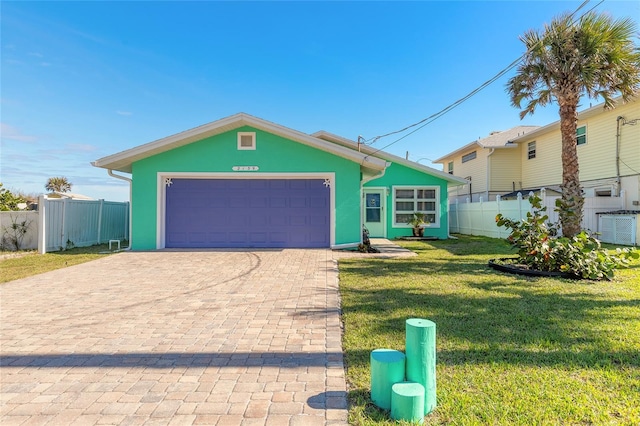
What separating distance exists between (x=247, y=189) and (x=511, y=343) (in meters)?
9.63

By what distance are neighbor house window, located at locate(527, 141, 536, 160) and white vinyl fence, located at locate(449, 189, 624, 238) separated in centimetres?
330

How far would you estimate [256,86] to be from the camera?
51.8 feet

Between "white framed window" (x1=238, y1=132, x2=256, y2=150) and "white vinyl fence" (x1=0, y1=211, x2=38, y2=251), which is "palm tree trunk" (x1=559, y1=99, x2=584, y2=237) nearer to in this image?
"white framed window" (x1=238, y1=132, x2=256, y2=150)

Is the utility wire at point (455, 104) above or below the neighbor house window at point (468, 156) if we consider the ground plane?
below

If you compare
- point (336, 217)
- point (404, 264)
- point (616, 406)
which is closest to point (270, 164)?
point (336, 217)

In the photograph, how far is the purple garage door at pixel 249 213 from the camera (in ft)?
38.5

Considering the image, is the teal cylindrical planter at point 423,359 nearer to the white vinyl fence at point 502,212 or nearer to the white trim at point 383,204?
the white vinyl fence at point 502,212

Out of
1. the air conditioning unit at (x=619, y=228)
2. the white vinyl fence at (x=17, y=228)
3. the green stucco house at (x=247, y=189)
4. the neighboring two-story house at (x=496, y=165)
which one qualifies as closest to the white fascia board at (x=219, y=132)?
the green stucco house at (x=247, y=189)

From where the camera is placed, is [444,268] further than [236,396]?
Yes

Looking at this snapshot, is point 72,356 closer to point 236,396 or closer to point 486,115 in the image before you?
point 236,396

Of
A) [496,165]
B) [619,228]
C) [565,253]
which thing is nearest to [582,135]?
[496,165]

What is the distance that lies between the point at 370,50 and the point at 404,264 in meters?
9.69

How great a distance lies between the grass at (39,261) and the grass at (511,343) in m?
7.28

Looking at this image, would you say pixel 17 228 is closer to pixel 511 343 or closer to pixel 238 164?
pixel 238 164
